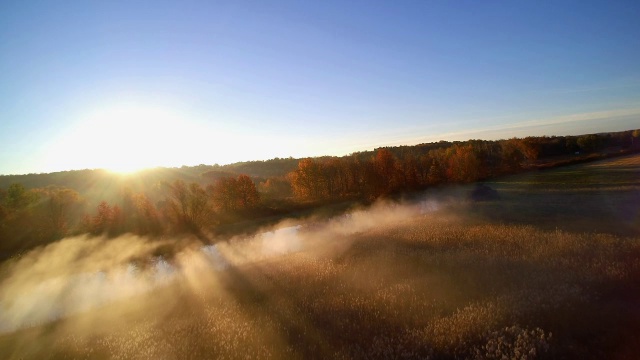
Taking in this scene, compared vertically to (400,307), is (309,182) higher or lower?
higher

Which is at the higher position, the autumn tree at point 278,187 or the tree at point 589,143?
the tree at point 589,143

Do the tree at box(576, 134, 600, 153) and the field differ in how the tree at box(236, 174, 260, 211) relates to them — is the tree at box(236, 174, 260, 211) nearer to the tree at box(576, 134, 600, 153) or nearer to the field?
the field

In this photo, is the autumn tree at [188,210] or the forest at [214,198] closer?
the autumn tree at [188,210]

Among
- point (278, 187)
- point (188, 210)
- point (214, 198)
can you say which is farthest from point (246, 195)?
point (278, 187)

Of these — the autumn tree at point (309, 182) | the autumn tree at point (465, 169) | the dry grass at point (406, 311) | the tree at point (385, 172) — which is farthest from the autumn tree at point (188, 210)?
the autumn tree at point (465, 169)

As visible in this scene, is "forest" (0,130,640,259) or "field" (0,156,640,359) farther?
"forest" (0,130,640,259)

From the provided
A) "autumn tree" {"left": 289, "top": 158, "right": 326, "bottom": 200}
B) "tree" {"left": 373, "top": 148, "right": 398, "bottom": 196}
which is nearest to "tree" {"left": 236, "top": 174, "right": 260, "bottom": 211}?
"autumn tree" {"left": 289, "top": 158, "right": 326, "bottom": 200}

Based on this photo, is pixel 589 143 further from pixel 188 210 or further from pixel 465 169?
pixel 188 210

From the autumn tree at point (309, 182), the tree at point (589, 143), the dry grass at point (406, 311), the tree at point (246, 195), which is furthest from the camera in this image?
the tree at point (589, 143)

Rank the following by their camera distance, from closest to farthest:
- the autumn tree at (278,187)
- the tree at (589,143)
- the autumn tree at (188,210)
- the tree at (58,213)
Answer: the autumn tree at (188,210) → the tree at (58,213) → the autumn tree at (278,187) → the tree at (589,143)

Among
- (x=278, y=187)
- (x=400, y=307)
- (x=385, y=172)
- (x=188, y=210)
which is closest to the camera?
(x=400, y=307)

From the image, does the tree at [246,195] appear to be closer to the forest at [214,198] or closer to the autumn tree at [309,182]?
the forest at [214,198]

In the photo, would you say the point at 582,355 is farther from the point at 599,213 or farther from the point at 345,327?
the point at 599,213

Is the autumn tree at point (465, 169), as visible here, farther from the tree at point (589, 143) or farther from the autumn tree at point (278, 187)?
the tree at point (589, 143)
